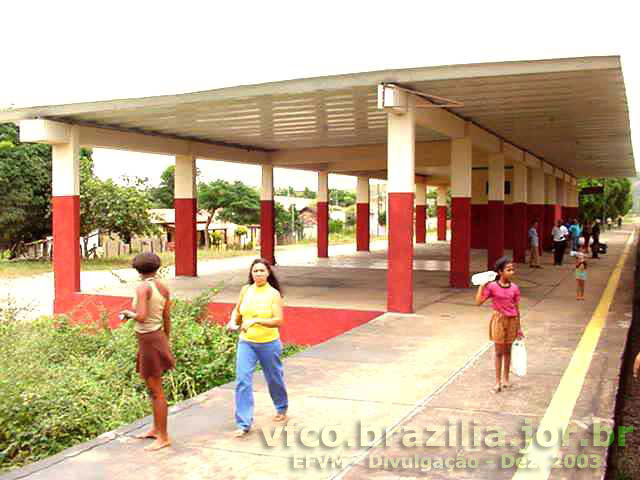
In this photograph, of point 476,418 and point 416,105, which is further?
point 416,105

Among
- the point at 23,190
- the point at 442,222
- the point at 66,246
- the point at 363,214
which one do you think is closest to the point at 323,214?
the point at 363,214

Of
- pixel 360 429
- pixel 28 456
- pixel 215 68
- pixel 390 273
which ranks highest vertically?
pixel 215 68

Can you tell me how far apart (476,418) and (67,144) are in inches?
491

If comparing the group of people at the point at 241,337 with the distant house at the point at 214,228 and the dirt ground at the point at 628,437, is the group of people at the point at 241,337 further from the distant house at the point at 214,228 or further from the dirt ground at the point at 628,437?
the distant house at the point at 214,228

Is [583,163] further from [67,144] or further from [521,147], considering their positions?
[67,144]

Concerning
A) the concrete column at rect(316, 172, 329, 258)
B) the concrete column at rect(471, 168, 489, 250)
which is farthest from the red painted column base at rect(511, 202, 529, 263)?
the concrete column at rect(471, 168, 489, 250)

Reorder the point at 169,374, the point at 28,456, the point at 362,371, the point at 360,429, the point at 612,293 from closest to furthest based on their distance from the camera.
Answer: the point at 360,429 < the point at 28,456 < the point at 362,371 < the point at 169,374 < the point at 612,293

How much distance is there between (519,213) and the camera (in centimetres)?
2459

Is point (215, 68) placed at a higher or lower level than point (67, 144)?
higher

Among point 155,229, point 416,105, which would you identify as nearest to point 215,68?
point 416,105

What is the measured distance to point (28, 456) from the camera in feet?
21.3

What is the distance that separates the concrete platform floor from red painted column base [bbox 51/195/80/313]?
784cm

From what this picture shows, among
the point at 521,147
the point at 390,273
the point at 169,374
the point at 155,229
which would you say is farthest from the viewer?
the point at 155,229

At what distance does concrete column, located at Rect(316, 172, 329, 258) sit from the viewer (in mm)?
29062
